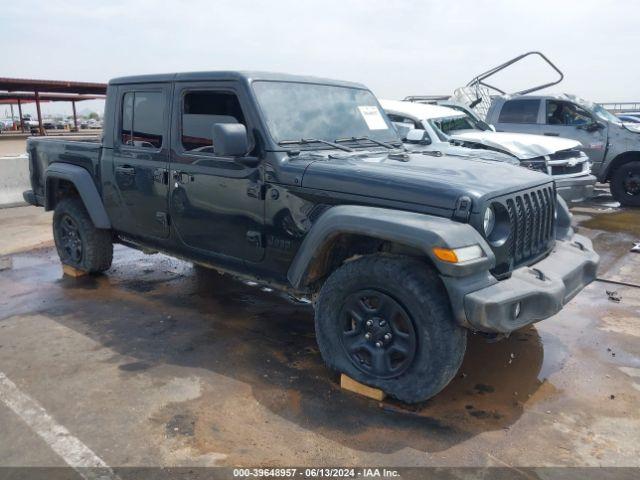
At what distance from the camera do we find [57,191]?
5.68m

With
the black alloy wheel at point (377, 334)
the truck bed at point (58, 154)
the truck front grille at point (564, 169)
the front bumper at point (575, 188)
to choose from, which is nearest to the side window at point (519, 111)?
the truck front grille at point (564, 169)

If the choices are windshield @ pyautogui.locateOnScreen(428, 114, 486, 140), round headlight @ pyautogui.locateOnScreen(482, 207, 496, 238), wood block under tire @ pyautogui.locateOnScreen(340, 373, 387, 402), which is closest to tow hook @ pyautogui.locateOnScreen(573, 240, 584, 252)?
round headlight @ pyautogui.locateOnScreen(482, 207, 496, 238)

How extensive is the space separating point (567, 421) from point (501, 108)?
8.86 m

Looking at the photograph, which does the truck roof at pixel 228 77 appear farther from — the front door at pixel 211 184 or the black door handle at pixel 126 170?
the black door handle at pixel 126 170

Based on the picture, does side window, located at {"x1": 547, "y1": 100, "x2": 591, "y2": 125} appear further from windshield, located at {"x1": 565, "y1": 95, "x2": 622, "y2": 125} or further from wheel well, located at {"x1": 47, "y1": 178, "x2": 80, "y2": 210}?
wheel well, located at {"x1": 47, "y1": 178, "x2": 80, "y2": 210}

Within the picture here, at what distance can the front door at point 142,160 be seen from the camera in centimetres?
439

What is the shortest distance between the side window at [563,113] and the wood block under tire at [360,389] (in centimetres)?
876

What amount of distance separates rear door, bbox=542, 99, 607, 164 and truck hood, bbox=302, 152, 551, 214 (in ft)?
24.1

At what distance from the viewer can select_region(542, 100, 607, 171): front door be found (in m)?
10.1

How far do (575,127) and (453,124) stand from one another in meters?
2.74

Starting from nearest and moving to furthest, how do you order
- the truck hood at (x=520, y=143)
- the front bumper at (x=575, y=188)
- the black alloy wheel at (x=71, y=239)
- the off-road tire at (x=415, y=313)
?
the off-road tire at (x=415, y=313) < the black alloy wheel at (x=71, y=239) < the front bumper at (x=575, y=188) < the truck hood at (x=520, y=143)

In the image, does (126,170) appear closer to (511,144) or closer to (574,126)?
(511,144)

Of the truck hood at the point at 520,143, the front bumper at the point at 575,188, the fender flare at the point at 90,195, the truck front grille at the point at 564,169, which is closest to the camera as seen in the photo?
the fender flare at the point at 90,195

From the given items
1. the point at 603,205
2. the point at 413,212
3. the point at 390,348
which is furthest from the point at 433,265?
the point at 603,205
